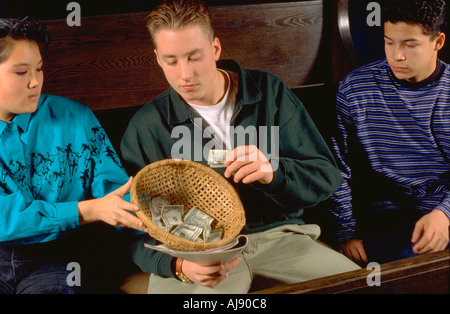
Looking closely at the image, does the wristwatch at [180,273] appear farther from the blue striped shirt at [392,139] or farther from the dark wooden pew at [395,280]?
the blue striped shirt at [392,139]

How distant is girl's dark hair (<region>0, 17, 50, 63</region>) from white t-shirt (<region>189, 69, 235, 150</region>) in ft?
1.72

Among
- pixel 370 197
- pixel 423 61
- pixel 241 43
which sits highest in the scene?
pixel 241 43

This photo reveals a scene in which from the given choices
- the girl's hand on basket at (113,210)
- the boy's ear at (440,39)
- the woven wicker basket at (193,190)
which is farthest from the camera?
the boy's ear at (440,39)

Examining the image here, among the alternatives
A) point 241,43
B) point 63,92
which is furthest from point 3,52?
point 241,43

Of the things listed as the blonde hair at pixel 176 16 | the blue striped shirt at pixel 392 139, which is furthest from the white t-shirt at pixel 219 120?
the blue striped shirt at pixel 392 139

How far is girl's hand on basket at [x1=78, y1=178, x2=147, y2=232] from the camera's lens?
1264 mm

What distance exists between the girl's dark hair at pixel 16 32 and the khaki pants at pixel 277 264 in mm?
805

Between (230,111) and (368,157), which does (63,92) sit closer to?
(230,111)

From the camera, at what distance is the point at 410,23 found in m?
1.68

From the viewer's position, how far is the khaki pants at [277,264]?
4.76 ft

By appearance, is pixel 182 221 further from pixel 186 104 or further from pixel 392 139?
pixel 392 139

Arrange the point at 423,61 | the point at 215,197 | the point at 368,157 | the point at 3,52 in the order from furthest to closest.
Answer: the point at 368,157 < the point at 423,61 < the point at 215,197 < the point at 3,52

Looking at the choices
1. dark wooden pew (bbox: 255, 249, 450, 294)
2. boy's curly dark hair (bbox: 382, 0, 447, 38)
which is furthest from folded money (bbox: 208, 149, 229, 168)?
boy's curly dark hair (bbox: 382, 0, 447, 38)
